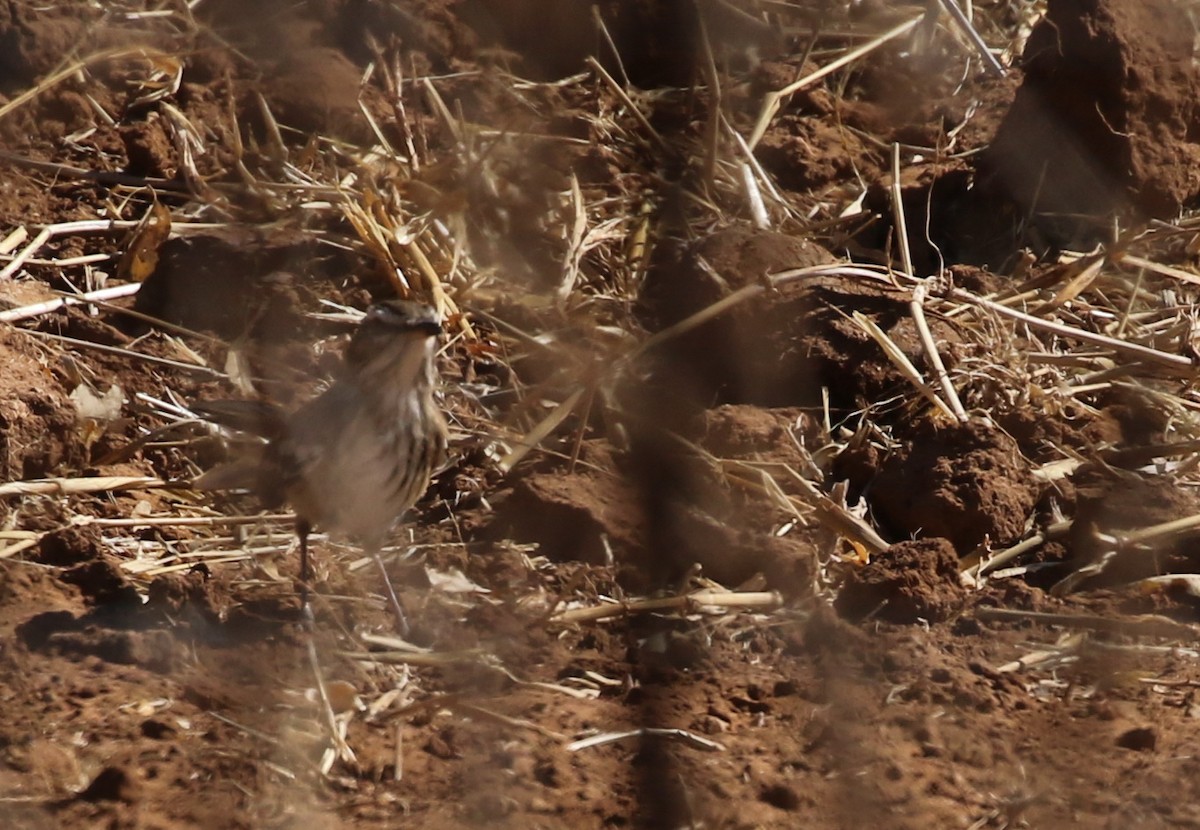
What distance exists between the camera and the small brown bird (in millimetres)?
4066

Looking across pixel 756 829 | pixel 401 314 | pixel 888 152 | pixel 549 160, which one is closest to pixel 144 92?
pixel 549 160

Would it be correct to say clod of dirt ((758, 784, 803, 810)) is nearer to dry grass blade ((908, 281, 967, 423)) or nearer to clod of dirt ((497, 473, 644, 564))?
clod of dirt ((497, 473, 644, 564))

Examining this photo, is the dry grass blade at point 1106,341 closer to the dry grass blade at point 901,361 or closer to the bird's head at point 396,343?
the dry grass blade at point 901,361

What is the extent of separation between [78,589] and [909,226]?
2.92m

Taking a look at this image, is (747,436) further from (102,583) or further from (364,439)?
(102,583)

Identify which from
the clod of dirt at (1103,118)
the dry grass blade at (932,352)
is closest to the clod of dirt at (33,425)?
the dry grass blade at (932,352)

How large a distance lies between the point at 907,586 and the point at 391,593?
4.16ft

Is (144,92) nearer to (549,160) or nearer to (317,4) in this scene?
(317,4)

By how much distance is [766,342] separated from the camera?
4.69 metres

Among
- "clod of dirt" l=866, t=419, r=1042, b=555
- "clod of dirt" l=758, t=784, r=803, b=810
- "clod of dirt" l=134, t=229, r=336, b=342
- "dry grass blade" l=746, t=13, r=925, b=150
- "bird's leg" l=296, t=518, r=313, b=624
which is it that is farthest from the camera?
"dry grass blade" l=746, t=13, r=925, b=150

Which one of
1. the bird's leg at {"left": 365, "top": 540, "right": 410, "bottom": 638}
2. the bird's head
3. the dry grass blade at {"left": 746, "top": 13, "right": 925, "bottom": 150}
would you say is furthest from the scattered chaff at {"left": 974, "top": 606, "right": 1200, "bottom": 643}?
the dry grass blade at {"left": 746, "top": 13, "right": 925, "bottom": 150}

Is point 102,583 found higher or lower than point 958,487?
lower

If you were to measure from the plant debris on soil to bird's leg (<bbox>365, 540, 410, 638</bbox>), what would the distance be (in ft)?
0.22

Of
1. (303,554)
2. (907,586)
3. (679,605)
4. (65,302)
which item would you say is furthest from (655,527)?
(65,302)
